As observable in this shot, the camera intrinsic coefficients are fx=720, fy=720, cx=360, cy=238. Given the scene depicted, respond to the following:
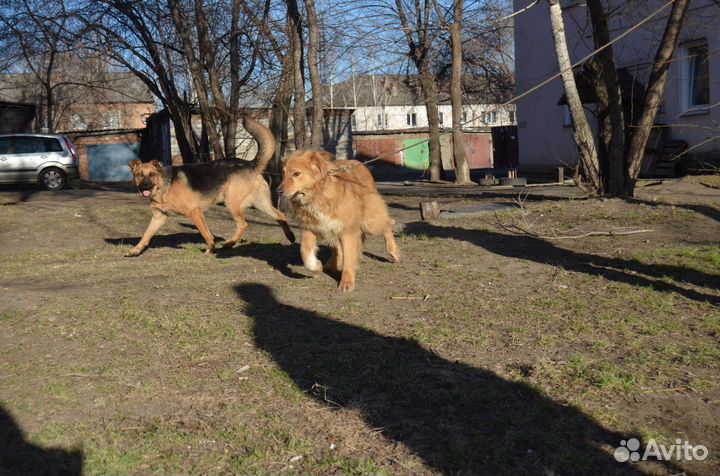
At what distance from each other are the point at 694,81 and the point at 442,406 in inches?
781

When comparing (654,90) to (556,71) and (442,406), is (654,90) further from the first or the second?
(556,71)

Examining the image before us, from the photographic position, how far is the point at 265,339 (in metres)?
5.32

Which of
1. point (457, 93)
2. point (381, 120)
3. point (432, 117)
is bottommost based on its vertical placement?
point (432, 117)

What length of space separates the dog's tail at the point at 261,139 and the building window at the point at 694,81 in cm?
1466

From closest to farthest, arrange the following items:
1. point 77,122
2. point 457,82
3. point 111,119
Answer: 1. point 457,82
2. point 77,122
3. point 111,119

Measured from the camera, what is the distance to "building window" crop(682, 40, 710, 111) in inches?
800

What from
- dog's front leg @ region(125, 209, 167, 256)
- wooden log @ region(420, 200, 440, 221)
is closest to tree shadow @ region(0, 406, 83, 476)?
dog's front leg @ region(125, 209, 167, 256)

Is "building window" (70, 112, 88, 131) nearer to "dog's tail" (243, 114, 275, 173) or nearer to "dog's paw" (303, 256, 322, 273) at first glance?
"dog's tail" (243, 114, 275, 173)

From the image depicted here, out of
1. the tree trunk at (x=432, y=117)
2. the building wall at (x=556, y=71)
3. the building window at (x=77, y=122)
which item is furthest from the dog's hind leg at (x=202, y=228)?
the building window at (x=77, y=122)

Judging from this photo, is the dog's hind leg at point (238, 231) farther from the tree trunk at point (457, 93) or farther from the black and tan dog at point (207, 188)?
the tree trunk at point (457, 93)

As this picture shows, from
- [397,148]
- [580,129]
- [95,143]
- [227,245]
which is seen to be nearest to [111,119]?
[95,143]

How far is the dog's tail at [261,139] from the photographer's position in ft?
34.5

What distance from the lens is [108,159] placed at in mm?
47406

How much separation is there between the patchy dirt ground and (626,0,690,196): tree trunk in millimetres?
3023
